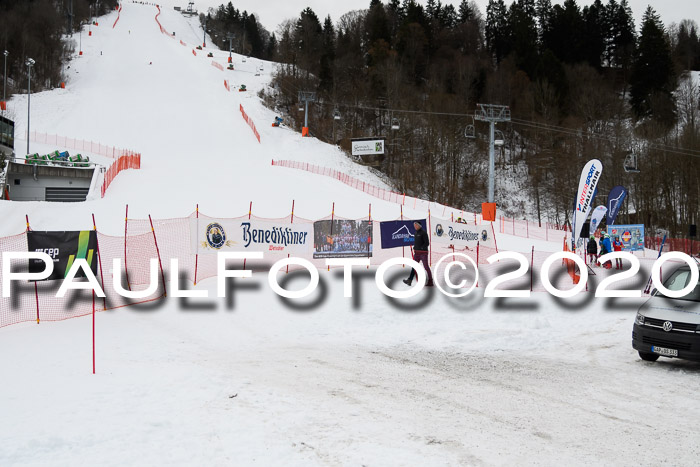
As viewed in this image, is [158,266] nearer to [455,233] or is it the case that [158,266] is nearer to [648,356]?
[455,233]

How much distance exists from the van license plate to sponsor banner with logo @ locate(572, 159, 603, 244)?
10.3 metres

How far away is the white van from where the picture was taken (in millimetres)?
9055

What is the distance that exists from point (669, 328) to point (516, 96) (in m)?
73.9

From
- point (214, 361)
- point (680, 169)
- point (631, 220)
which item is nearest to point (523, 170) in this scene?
point (631, 220)

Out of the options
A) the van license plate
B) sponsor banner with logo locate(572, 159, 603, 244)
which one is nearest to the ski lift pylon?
sponsor banner with logo locate(572, 159, 603, 244)

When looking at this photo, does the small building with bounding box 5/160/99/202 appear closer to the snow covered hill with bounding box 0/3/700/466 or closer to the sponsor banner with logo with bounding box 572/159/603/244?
the snow covered hill with bounding box 0/3/700/466

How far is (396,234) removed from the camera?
18859mm

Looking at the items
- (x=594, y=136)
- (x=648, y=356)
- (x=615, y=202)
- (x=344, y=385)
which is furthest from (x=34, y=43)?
(x=648, y=356)

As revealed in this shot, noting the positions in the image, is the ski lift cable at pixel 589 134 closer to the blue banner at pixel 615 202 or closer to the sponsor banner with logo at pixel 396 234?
the blue banner at pixel 615 202

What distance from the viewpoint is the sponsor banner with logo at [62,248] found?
36.9 ft

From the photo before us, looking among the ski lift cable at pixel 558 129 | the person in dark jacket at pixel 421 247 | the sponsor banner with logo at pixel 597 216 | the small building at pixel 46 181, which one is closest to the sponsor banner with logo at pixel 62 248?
the person in dark jacket at pixel 421 247

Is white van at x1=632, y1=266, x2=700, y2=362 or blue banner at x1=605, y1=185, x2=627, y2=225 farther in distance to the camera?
blue banner at x1=605, y1=185, x2=627, y2=225

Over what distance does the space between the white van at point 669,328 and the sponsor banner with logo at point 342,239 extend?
972 cm

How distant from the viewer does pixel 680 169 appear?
49406 millimetres
